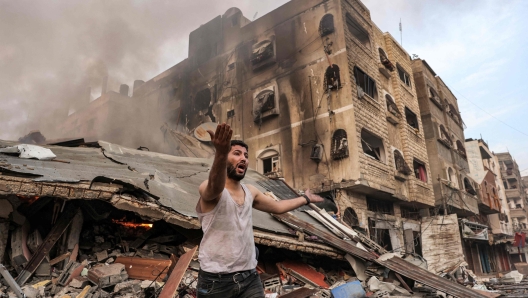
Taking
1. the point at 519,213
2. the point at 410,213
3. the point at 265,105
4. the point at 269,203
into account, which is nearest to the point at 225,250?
the point at 269,203

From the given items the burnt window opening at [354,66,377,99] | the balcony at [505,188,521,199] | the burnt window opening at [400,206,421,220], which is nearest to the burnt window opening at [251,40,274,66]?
the burnt window opening at [354,66,377,99]

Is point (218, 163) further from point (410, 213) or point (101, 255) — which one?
point (410, 213)

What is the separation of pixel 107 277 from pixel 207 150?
1201 cm

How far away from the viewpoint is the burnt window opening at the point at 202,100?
65.9 ft

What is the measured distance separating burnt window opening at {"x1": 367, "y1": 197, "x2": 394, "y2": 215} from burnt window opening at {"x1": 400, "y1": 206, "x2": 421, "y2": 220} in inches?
53.4

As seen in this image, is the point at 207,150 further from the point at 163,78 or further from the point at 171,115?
the point at 163,78

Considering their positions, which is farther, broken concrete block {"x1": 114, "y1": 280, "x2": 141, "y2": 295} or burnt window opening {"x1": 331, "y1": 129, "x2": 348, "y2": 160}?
burnt window opening {"x1": 331, "y1": 129, "x2": 348, "y2": 160}

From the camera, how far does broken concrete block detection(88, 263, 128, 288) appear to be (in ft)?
13.9

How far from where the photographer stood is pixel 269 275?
224 inches

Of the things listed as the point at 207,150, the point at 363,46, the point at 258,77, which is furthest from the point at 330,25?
the point at 207,150

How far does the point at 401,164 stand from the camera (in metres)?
15.6

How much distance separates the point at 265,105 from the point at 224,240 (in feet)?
47.1

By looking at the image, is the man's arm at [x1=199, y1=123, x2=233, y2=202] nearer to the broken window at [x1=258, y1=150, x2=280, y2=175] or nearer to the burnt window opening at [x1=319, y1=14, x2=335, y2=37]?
the broken window at [x1=258, y1=150, x2=280, y2=175]

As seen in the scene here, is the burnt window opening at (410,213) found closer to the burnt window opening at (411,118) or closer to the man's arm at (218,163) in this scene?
the burnt window opening at (411,118)
